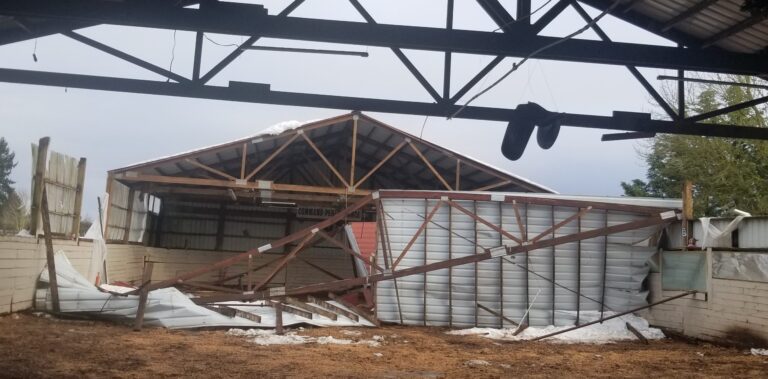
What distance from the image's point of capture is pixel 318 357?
942 centimetres

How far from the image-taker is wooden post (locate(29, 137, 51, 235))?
38.7ft

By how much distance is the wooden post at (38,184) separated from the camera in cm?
1180

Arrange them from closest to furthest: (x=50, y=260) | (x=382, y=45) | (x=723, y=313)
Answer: (x=382, y=45) < (x=723, y=313) < (x=50, y=260)

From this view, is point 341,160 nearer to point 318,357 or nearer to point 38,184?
point 38,184

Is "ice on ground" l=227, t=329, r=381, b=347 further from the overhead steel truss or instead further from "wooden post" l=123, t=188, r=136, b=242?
"wooden post" l=123, t=188, r=136, b=242

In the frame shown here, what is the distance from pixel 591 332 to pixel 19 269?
11.6 metres

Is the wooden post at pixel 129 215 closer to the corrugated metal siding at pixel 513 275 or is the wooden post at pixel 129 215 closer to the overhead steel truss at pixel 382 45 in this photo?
the corrugated metal siding at pixel 513 275

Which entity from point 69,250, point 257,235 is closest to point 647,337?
point 69,250

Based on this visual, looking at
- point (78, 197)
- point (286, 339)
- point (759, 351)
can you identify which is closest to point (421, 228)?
point (286, 339)

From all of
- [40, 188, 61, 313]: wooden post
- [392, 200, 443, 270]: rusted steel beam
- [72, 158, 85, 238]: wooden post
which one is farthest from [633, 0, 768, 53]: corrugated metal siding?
[72, 158, 85, 238]: wooden post

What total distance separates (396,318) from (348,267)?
1095 cm

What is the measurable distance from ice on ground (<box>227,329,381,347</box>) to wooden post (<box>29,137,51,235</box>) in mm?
4319

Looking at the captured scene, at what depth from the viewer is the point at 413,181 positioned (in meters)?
24.2

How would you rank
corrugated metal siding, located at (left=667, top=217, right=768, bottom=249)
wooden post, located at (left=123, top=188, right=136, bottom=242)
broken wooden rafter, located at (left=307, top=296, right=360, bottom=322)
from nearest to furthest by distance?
corrugated metal siding, located at (left=667, top=217, right=768, bottom=249), broken wooden rafter, located at (left=307, top=296, right=360, bottom=322), wooden post, located at (left=123, top=188, right=136, bottom=242)
